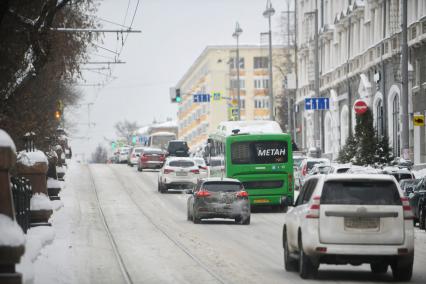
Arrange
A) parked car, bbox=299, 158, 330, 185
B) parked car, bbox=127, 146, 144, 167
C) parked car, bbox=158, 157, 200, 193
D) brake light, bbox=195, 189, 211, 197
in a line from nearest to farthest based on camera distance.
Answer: brake light, bbox=195, 189, 211, 197 < parked car, bbox=158, 157, 200, 193 < parked car, bbox=299, 158, 330, 185 < parked car, bbox=127, 146, 144, 167

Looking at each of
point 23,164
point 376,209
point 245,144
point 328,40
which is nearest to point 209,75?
point 328,40

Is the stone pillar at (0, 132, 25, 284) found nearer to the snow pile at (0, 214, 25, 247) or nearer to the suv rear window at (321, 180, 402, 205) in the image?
the snow pile at (0, 214, 25, 247)

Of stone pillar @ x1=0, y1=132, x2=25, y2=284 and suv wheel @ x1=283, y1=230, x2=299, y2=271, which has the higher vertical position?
stone pillar @ x1=0, y1=132, x2=25, y2=284

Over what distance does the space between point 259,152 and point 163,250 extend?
675 inches

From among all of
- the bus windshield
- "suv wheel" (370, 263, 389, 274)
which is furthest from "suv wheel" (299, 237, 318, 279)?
the bus windshield

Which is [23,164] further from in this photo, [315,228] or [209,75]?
[209,75]

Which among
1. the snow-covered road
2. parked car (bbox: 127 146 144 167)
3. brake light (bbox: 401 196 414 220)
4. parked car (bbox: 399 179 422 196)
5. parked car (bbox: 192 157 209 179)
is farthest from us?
parked car (bbox: 127 146 144 167)

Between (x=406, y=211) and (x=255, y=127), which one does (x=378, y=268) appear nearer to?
(x=406, y=211)

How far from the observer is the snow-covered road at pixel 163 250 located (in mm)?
19828

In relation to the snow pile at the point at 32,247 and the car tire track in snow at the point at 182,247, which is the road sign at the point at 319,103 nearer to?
the car tire track in snow at the point at 182,247

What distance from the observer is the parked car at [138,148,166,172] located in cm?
7681

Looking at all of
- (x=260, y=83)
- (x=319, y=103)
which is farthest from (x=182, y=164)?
(x=260, y=83)

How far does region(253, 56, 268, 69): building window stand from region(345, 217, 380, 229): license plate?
466ft

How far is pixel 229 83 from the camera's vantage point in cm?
15512
